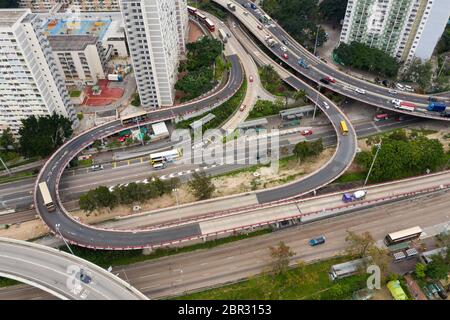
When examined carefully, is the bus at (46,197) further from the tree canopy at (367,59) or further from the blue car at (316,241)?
the tree canopy at (367,59)

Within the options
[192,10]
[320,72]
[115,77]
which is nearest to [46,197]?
[115,77]

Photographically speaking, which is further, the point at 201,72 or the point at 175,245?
the point at 201,72

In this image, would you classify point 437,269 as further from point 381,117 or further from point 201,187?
point 381,117

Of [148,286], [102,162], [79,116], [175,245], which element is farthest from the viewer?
[79,116]

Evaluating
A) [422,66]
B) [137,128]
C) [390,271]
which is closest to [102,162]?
[137,128]

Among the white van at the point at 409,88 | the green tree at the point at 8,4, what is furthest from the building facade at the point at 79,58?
the white van at the point at 409,88

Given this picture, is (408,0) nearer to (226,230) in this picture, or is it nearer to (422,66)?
A: (422,66)
